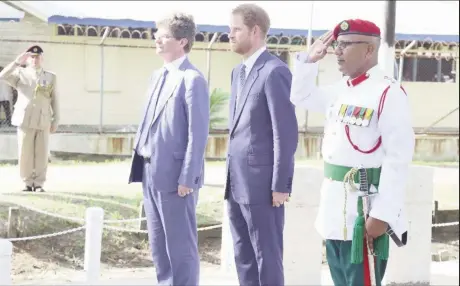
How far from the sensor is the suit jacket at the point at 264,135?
4258 mm

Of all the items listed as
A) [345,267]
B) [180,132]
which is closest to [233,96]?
[180,132]

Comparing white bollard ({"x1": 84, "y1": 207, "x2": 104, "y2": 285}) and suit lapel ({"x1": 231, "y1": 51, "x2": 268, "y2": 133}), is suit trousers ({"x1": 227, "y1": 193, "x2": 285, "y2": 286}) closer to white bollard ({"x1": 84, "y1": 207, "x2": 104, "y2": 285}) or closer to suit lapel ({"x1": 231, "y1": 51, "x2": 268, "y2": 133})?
suit lapel ({"x1": 231, "y1": 51, "x2": 268, "y2": 133})

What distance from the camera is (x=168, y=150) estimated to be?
4.48 metres

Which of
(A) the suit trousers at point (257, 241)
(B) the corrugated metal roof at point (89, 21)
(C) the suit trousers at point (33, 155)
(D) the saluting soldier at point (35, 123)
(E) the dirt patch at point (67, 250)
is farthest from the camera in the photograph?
(B) the corrugated metal roof at point (89, 21)

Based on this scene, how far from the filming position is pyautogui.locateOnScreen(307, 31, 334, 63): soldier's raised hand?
372cm

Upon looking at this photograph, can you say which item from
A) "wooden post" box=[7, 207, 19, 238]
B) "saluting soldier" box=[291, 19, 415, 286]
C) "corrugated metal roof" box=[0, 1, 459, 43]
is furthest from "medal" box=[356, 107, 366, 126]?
"corrugated metal roof" box=[0, 1, 459, 43]

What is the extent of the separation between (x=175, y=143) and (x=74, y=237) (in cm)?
361

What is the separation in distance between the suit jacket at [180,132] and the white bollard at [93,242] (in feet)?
3.99

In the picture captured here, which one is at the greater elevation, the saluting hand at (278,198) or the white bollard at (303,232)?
the saluting hand at (278,198)

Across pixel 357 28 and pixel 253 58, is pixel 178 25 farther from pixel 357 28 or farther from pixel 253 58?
pixel 357 28

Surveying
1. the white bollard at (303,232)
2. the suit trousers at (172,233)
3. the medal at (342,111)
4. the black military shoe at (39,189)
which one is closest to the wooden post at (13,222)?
the black military shoe at (39,189)

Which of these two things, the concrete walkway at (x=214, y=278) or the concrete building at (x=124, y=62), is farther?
the concrete building at (x=124, y=62)

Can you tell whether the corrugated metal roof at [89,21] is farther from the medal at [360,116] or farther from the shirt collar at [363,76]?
the medal at [360,116]

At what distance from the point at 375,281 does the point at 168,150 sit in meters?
1.35
